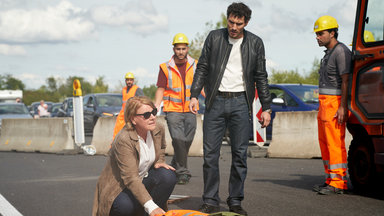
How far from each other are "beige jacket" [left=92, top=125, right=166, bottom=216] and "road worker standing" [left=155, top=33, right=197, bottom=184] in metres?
3.39

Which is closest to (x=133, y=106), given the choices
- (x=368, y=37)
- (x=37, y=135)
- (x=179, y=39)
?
(x=368, y=37)

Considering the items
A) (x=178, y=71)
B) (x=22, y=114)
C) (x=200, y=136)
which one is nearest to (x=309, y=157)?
(x=200, y=136)

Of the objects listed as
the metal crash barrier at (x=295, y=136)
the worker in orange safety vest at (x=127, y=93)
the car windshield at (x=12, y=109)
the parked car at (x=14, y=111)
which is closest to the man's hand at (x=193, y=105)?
the metal crash barrier at (x=295, y=136)

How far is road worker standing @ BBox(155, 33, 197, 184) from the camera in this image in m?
7.83

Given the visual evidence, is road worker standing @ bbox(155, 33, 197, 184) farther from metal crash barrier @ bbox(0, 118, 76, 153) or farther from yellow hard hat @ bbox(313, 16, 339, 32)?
metal crash barrier @ bbox(0, 118, 76, 153)

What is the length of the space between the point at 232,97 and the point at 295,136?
6.04 metres

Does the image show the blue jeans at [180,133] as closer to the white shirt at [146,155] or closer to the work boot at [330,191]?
the work boot at [330,191]

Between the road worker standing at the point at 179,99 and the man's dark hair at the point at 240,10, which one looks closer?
the man's dark hair at the point at 240,10

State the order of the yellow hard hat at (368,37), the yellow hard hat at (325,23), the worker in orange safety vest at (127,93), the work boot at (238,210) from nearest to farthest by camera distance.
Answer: the work boot at (238,210), the yellow hard hat at (368,37), the yellow hard hat at (325,23), the worker in orange safety vest at (127,93)

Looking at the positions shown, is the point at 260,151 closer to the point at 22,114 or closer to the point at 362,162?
the point at 362,162

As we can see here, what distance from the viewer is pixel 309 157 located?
37.2 feet

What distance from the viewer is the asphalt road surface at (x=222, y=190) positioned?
19.8 feet

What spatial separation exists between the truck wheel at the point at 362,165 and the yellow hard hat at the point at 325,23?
4.58 ft

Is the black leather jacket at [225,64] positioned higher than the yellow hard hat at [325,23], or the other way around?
the yellow hard hat at [325,23]
